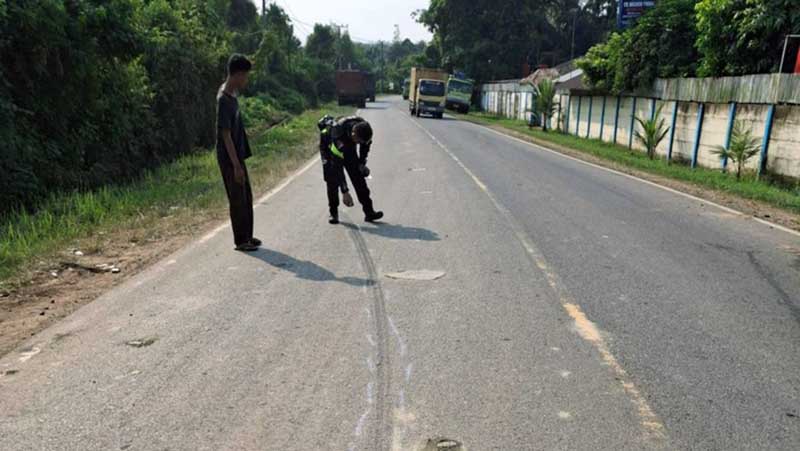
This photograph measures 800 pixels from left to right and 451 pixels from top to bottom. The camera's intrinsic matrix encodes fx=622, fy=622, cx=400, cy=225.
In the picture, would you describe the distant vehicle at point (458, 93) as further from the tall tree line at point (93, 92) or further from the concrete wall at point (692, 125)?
the tall tree line at point (93, 92)

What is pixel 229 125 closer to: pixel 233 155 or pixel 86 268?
pixel 233 155

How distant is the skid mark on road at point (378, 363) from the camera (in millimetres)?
3057

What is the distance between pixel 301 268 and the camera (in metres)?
5.92

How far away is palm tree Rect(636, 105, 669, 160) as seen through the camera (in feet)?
59.5

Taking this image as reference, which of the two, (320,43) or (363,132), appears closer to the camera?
(363,132)

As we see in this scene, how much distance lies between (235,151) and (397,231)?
2.21m

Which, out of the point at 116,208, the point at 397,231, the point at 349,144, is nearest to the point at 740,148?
the point at 397,231

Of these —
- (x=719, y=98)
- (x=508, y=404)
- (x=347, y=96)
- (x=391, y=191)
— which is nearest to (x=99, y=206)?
(x=391, y=191)

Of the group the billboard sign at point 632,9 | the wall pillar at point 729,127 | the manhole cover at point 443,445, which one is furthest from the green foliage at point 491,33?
the manhole cover at point 443,445

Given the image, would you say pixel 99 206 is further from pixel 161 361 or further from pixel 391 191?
pixel 161 361

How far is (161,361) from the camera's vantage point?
383 centimetres

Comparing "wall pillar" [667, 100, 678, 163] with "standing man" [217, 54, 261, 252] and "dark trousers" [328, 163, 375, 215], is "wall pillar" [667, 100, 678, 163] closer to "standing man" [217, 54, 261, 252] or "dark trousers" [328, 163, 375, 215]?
"dark trousers" [328, 163, 375, 215]

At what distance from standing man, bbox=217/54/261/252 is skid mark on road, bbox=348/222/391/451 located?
4.31ft

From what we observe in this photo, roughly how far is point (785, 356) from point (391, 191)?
736cm
